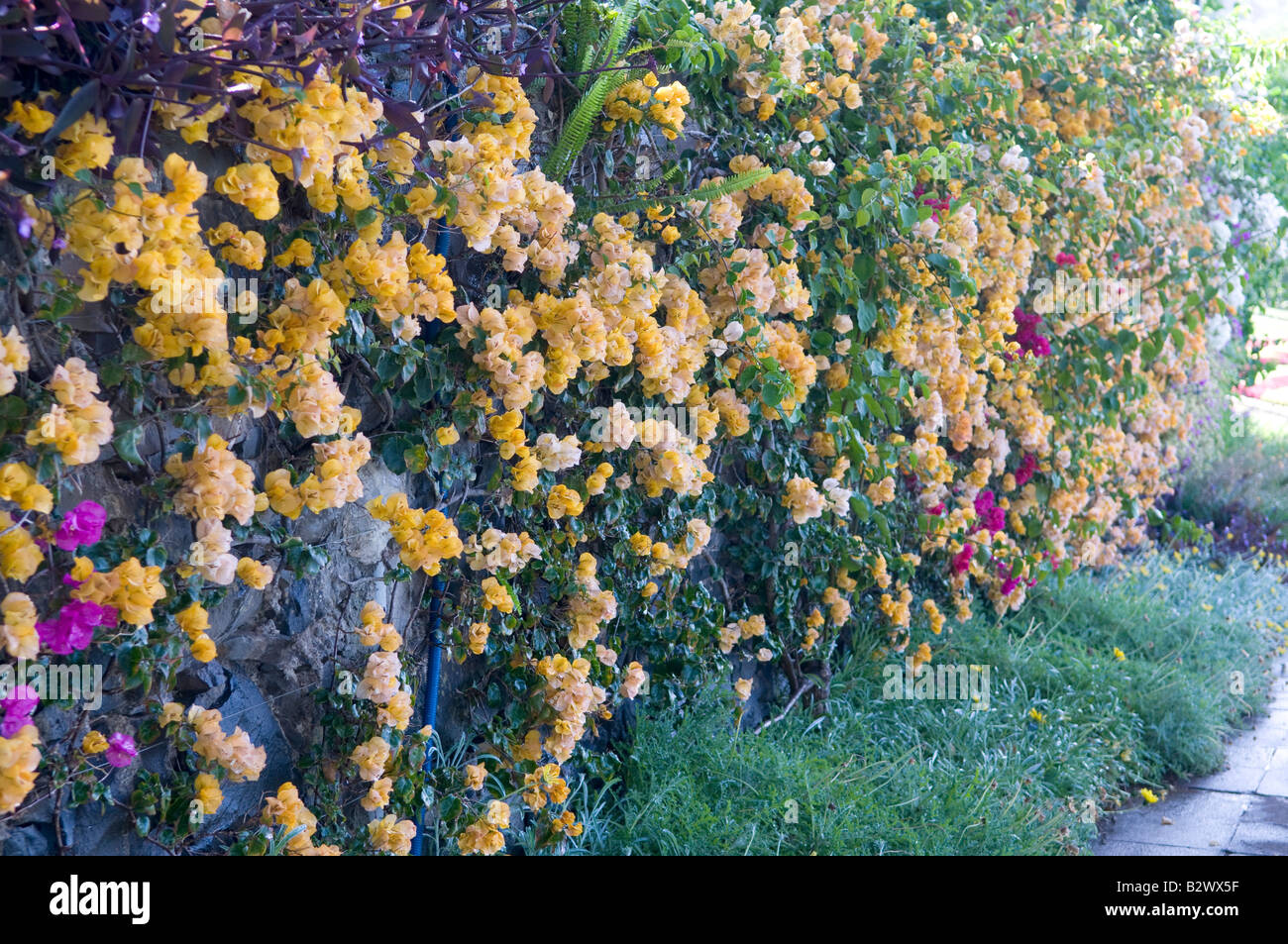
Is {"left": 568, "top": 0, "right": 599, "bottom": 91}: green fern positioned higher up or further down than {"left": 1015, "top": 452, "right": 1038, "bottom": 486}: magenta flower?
higher up

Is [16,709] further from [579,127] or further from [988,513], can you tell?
[988,513]

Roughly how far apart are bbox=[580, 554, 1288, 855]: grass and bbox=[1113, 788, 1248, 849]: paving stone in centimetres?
11

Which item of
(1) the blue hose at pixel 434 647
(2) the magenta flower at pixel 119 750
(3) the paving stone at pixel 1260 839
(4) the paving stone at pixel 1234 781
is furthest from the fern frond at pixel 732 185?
(4) the paving stone at pixel 1234 781

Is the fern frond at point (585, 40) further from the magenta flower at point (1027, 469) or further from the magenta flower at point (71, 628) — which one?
the magenta flower at point (1027, 469)

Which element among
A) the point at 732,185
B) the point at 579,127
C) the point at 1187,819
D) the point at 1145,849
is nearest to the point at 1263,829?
the point at 1187,819

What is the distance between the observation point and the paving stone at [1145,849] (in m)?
3.06

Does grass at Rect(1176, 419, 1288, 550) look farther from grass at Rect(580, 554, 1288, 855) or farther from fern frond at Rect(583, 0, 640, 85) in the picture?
fern frond at Rect(583, 0, 640, 85)

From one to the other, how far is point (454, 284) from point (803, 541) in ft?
4.91

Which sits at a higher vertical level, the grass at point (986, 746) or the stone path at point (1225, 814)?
the grass at point (986, 746)

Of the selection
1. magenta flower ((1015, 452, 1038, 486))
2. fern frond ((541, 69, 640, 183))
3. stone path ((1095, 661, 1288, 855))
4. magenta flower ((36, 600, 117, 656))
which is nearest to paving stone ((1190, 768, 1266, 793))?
stone path ((1095, 661, 1288, 855))

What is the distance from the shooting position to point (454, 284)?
2.34 m

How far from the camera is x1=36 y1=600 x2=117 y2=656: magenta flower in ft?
5.13

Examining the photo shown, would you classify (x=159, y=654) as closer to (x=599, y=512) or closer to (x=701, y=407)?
(x=599, y=512)
